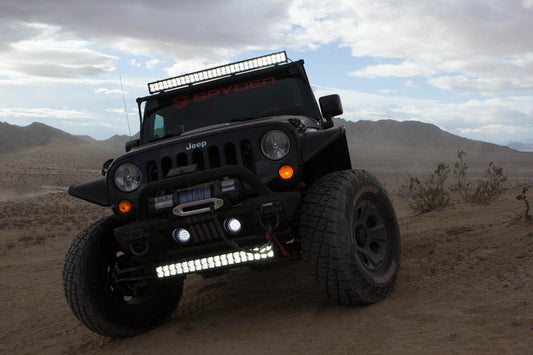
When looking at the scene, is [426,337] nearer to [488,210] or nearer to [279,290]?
[279,290]

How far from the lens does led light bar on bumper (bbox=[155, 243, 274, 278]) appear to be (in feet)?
11.6

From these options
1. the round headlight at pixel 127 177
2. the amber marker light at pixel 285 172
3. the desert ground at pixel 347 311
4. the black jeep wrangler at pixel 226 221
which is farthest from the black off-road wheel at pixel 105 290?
the amber marker light at pixel 285 172

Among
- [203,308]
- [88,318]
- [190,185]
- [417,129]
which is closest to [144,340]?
[88,318]

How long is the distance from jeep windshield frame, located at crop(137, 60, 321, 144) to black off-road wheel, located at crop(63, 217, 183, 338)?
1.33 metres

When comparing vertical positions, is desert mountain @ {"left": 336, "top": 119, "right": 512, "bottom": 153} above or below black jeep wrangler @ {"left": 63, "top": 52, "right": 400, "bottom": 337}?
above

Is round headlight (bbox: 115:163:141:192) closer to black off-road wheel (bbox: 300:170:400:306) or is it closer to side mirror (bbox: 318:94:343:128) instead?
black off-road wheel (bbox: 300:170:400:306)

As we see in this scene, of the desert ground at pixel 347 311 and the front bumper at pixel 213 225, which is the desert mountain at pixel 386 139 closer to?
the desert ground at pixel 347 311

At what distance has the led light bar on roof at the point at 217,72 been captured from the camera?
16.5 feet

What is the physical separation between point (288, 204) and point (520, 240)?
2979mm

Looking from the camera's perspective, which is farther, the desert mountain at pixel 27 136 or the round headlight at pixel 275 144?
the desert mountain at pixel 27 136

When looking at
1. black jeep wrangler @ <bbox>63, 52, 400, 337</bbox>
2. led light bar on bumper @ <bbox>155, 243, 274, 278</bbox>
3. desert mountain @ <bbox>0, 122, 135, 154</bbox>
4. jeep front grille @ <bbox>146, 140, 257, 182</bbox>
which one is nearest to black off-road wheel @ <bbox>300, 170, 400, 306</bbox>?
black jeep wrangler @ <bbox>63, 52, 400, 337</bbox>

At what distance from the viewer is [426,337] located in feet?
9.75

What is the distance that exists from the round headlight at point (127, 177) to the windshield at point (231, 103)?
3.90 feet

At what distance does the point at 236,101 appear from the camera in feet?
16.7
